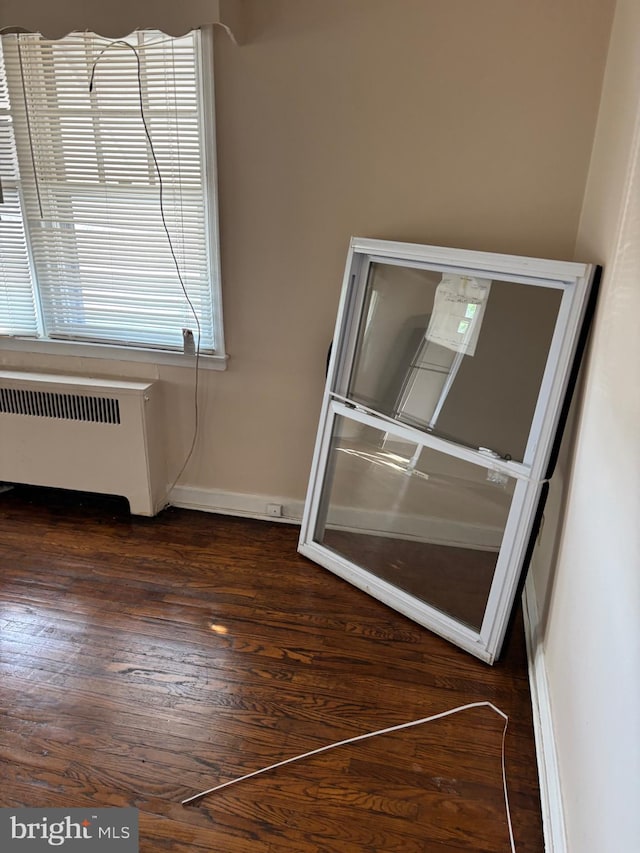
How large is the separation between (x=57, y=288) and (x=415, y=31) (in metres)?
1.82

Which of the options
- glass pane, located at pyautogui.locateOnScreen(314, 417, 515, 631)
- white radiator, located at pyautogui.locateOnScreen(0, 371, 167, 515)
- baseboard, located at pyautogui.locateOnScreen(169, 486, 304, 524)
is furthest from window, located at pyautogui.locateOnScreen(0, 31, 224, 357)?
glass pane, located at pyautogui.locateOnScreen(314, 417, 515, 631)

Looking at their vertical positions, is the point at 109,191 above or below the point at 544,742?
above

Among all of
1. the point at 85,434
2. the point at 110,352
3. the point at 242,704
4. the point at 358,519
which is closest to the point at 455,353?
the point at 358,519

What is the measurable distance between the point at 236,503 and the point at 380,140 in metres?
1.70

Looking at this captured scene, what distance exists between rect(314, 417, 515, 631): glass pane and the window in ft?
2.68

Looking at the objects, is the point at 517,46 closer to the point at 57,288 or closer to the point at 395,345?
the point at 395,345

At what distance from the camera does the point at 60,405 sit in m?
2.75

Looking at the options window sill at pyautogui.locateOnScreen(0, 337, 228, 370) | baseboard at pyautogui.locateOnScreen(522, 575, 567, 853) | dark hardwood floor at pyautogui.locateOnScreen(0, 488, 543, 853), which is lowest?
dark hardwood floor at pyautogui.locateOnScreen(0, 488, 543, 853)

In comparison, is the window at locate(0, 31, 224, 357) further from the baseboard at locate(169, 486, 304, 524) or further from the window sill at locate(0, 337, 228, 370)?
the baseboard at locate(169, 486, 304, 524)

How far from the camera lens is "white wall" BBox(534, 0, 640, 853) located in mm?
1106

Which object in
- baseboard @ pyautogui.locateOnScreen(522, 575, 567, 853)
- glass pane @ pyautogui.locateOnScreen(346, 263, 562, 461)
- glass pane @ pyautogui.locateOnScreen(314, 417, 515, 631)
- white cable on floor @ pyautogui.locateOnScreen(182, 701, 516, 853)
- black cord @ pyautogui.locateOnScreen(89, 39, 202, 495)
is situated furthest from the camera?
black cord @ pyautogui.locateOnScreen(89, 39, 202, 495)

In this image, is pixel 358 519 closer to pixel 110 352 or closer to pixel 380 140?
pixel 110 352

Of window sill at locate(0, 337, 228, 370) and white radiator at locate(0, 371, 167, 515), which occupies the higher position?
window sill at locate(0, 337, 228, 370)

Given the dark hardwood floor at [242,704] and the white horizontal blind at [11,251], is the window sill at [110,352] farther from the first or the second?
the dark hardwood floor at [242,704]
